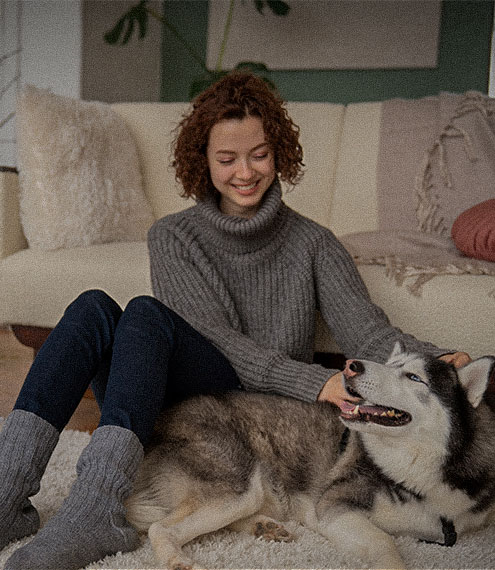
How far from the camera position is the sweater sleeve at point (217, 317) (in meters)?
1.52

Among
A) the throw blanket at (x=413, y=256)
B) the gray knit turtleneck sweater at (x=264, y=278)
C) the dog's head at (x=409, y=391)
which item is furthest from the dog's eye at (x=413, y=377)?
the throw blanket at (x=413, y=256)

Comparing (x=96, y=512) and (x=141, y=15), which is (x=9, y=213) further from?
(x=141, y=15)

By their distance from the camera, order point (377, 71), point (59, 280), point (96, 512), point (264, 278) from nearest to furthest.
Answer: point (96, 512)
point (264, 278)
point (59, 280)
point (377, 71)

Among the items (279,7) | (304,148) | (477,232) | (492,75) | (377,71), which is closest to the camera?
(477,232)

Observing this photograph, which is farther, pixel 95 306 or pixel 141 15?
pixel 141 15

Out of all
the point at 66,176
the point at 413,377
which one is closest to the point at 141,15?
the point at 66,176

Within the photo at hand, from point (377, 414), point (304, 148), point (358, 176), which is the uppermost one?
point (304, 148)

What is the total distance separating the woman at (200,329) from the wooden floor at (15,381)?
613 millimetres

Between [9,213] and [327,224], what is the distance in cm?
131

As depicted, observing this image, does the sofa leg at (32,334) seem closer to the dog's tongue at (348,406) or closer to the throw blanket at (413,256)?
the throw blanket at (413,256)

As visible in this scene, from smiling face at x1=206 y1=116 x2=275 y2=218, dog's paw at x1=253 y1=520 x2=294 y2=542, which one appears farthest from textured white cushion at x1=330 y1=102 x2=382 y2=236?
dog's paw at x1=253 y1=520 x2=294 y2=542

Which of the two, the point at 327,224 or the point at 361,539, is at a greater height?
the point at 327,224

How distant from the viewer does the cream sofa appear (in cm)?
196

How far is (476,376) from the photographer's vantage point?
1354 millimetres
